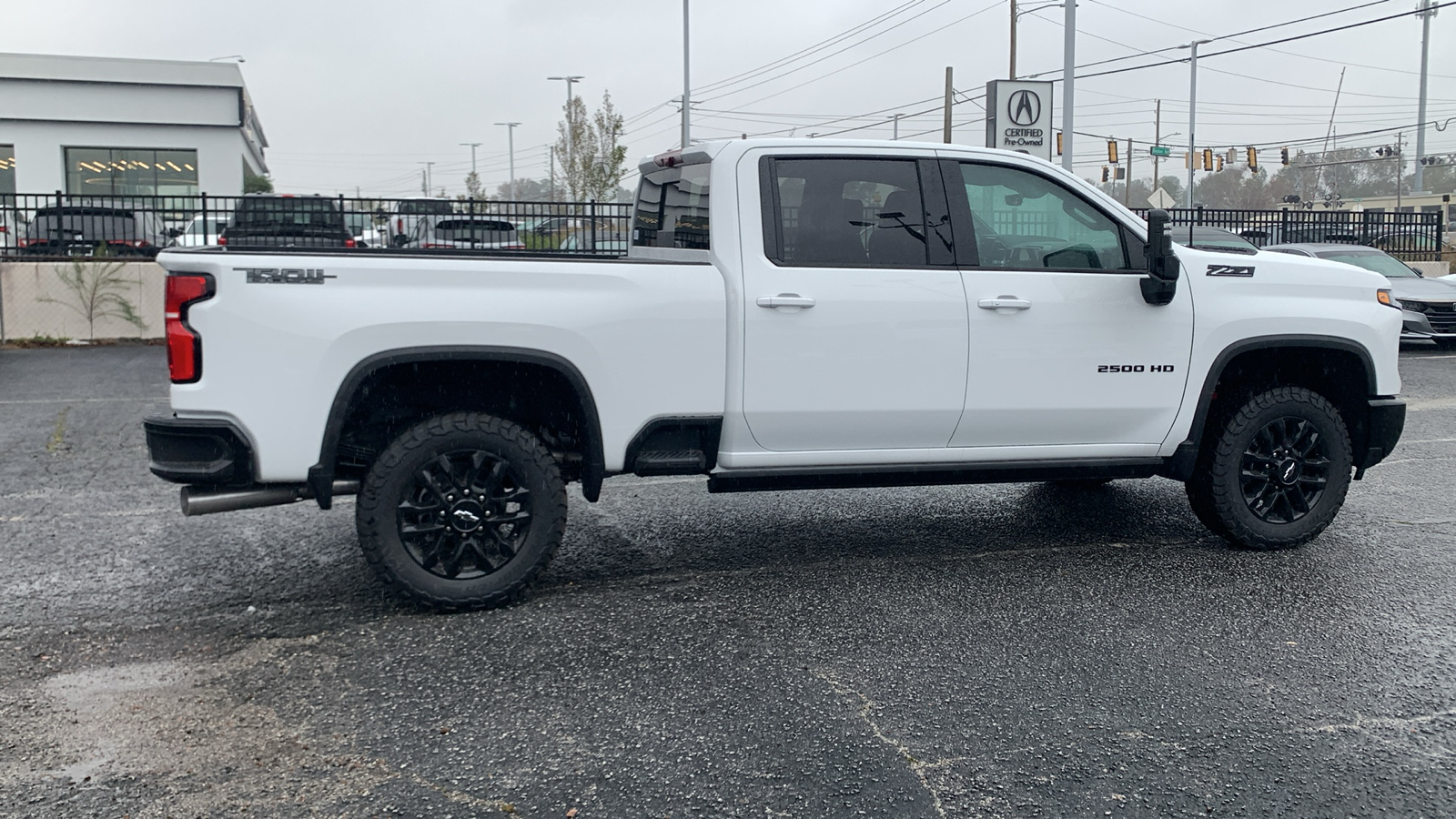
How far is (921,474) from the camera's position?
5602 millimetres

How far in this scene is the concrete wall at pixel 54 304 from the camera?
17.2 m

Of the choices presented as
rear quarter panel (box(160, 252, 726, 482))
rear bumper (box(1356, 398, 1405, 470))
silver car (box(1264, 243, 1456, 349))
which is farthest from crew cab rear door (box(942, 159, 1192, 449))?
silver car (box(1264, 243, 1456, 349))

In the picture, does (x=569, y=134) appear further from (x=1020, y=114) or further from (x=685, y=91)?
(x=1020, y=114)

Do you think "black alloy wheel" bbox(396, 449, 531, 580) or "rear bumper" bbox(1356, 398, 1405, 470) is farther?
"rear bumper" bbox(1356, 398, 1405, 470)

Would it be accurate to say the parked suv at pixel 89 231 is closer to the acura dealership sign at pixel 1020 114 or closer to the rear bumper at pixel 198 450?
the acura dealership sign at pixel 1020 114

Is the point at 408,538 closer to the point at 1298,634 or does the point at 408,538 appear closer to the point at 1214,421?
the point at 1298,634

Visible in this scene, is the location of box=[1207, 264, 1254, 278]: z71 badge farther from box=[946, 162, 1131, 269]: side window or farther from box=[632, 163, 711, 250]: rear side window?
box=[632, 163, 711, 250]: rear side window

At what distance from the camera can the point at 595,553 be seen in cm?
614

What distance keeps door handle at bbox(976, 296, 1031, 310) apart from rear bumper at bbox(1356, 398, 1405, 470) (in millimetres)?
1995

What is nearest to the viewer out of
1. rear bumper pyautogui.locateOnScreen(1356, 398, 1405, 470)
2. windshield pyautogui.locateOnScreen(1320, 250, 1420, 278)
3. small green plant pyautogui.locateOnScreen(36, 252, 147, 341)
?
rear bumper pyautogui.locateOnScreen(1356, 398, 1405, 470)

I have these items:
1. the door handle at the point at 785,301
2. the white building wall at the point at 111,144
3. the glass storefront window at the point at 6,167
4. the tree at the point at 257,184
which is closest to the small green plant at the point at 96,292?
the door handle at the point at 785,301

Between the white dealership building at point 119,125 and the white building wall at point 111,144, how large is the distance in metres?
0.04

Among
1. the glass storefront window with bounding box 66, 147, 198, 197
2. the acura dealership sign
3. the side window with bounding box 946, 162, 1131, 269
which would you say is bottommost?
the side window with bounding box 946, 162, 1131, 269

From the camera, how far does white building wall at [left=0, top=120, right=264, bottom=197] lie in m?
51.9
